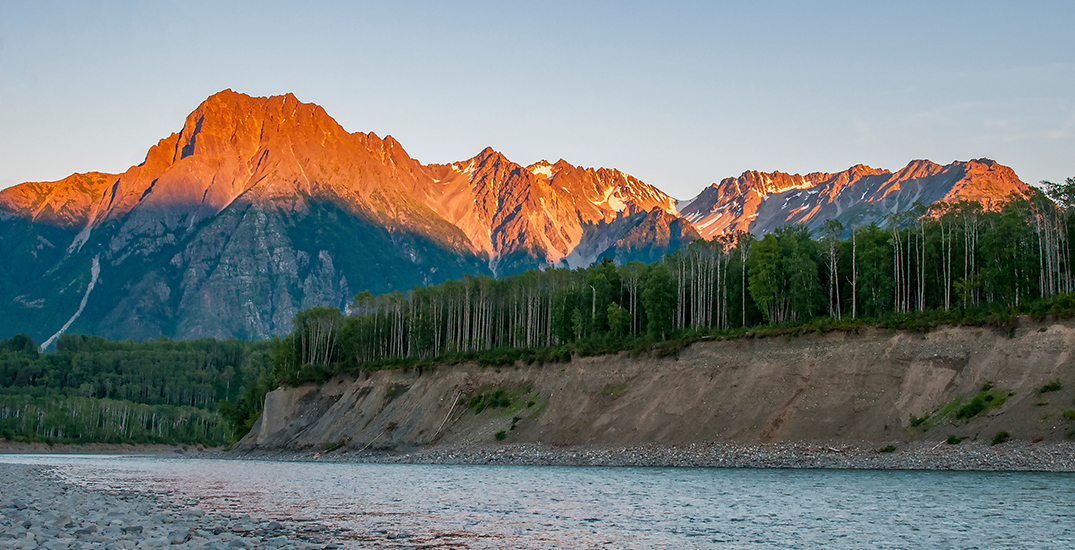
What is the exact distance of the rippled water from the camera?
110 ft

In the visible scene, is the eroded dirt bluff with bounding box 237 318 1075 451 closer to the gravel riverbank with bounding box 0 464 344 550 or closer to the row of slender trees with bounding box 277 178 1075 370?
the row of slender trees with bounding box 277 178 1075 370

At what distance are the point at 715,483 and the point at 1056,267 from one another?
56.3 m

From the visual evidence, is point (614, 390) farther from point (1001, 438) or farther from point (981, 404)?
point (1001, 438)

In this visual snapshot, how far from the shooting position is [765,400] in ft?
281

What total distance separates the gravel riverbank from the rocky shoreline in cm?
4939

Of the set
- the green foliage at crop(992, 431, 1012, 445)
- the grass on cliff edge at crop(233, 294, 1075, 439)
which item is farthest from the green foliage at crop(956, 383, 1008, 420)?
the green foliage at crop(992, 431, 1012, 445)

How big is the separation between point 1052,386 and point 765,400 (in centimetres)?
2440

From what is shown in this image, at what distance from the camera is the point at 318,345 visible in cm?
16062

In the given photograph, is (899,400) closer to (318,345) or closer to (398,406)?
(398,406)

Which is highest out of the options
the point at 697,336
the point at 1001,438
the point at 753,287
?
the point at 753,287

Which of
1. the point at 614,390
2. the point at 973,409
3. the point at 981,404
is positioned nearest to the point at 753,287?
the point at 614,390

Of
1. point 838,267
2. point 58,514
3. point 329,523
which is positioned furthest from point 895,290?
point 58,514

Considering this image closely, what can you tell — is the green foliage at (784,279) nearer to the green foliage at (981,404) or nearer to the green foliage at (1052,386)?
the green foliage at (981,404)

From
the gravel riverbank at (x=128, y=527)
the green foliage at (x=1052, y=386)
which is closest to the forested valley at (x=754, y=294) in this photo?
the green foliage at (x=1052, y=386)
